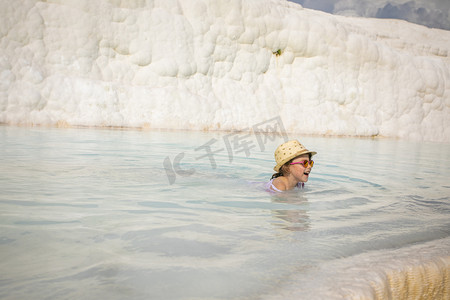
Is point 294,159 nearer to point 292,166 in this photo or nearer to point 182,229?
point 292,166

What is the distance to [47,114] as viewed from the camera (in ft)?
46.4

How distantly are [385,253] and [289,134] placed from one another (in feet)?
53.9

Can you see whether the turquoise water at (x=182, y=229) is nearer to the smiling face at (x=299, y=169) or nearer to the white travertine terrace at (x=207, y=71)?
the smiling face at (x=299, y=169)

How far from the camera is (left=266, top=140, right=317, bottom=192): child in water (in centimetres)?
385

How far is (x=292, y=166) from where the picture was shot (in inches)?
156

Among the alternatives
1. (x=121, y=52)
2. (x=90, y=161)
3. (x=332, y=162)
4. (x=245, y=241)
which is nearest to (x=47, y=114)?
(x=121, y=52)

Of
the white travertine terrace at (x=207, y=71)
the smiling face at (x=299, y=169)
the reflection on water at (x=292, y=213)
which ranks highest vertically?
the white travertine terrace at (x=207, y=71)

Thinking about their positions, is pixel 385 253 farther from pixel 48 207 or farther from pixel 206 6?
pixel 206 6

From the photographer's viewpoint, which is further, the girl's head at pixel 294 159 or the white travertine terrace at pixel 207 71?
the white travertine terrace at pixel 207 71

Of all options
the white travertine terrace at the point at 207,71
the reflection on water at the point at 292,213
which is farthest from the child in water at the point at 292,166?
the white travertine terrace at the point at 207,71

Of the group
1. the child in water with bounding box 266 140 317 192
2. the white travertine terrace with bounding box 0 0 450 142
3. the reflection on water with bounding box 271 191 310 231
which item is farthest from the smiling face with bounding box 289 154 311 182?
the white travertine terrace with bounding box 0 0 450 142

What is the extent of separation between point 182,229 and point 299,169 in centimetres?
198

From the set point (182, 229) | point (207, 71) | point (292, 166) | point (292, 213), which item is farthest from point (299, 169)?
point (207, 71)

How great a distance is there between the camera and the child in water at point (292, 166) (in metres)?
3.85
